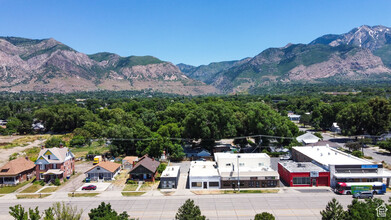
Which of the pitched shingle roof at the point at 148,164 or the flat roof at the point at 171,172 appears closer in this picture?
the flat roof at the point at 171,172

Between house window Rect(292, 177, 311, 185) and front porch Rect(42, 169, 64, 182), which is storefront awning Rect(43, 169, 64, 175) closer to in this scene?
front porch Rect(42, 169, 64, 182)

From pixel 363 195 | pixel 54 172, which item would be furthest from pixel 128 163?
pixel 363 195

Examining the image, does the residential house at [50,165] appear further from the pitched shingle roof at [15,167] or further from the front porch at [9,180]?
the front porch at [9,180]

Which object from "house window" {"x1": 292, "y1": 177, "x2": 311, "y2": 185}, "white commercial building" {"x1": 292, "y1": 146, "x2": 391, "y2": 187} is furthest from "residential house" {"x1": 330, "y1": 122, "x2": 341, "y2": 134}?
"house window" {"x1": 292, "y1": 177, "x2": 311, "y2": 185}

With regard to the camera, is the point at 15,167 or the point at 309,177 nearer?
the point at 309,177

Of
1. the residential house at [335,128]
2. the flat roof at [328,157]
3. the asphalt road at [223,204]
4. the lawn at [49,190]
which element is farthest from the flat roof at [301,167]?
the residential house at [335,128]

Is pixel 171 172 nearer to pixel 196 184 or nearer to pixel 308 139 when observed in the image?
pixel 196 184

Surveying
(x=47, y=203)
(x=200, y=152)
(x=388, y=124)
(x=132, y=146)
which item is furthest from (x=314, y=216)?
(x=388, y=124)
